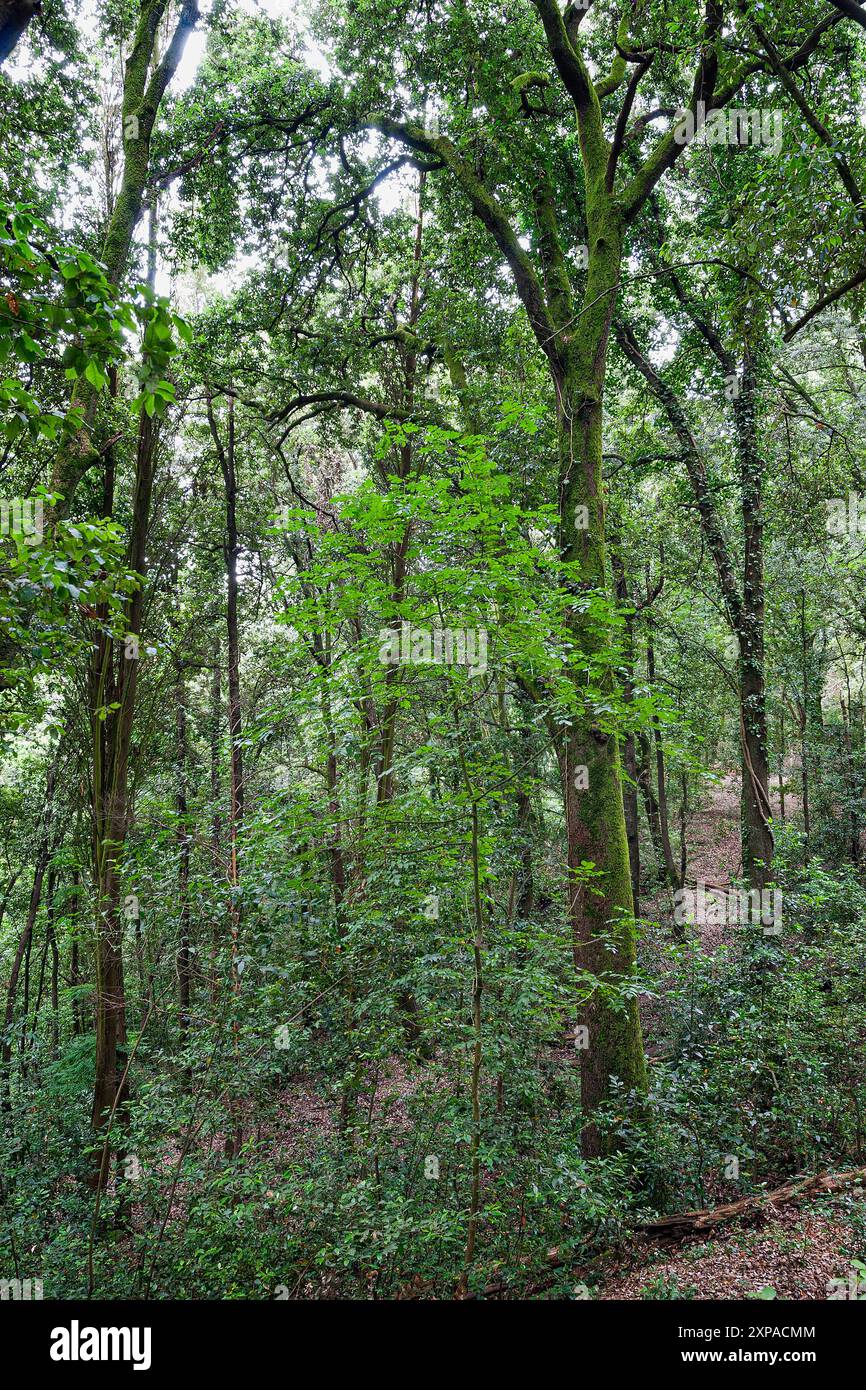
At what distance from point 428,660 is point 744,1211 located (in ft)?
13.6

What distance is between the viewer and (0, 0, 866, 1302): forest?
11.9 ft

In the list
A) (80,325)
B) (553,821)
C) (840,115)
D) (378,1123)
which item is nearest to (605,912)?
(378,1123)

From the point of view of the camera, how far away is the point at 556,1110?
17.5ft

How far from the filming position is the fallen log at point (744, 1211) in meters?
4.06

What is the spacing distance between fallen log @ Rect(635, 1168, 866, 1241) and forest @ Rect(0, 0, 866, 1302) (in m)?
0.03

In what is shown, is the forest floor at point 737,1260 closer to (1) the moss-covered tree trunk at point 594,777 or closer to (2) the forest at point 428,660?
(2) the forest at point 428,660

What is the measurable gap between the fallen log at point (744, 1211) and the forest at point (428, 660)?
0.03 metres

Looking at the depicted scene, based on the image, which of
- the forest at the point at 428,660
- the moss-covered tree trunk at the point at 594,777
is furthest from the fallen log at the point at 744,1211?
the moss-covered tree trunk at the point at 594,777

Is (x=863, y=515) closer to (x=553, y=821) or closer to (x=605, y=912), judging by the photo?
(x=553, y=821)

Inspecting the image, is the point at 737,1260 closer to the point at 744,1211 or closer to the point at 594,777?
the point at 744,1211

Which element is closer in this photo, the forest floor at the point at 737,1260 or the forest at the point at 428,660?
the forest floor at the point at 737,1260

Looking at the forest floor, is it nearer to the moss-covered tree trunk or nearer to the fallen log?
the fallen log

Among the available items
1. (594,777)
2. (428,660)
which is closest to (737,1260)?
(594,777)

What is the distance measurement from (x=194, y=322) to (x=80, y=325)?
6.34 metres
